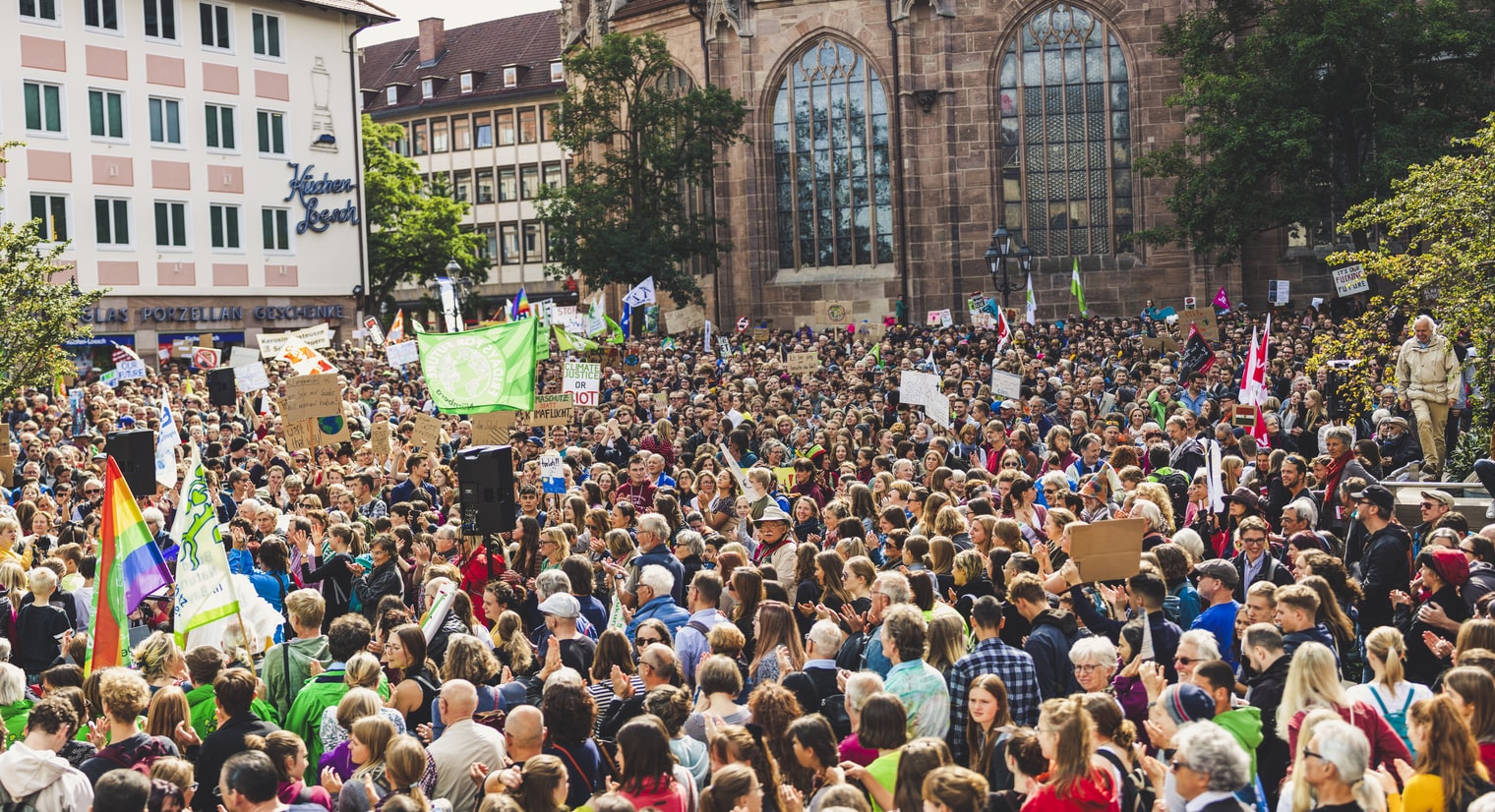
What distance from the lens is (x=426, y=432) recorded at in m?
19.1

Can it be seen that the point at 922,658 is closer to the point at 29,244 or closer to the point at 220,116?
the point at 29,244

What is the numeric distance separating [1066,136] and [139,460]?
1258 inches

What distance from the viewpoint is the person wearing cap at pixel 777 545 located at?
1133cm

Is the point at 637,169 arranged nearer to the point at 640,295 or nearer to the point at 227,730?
the point at 640,295

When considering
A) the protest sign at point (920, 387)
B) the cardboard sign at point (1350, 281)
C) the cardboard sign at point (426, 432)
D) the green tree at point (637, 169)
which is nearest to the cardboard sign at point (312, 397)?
the cardboard sign at point (426, 432)

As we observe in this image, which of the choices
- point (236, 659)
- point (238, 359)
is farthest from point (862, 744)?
point (238, 359)

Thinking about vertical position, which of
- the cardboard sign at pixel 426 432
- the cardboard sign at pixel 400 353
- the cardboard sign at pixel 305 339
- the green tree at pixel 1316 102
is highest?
the green tree at pixel 1316 102

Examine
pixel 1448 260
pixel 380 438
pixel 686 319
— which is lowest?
pixel 380 438

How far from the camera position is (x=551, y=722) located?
6949 mm

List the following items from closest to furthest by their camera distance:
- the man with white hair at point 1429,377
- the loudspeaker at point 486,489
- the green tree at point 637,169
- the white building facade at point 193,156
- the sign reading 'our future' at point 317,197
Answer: the loudspeaker at point 486,489, the man with white hair at point 1429,377, the white building facade at point 193,156, the green tree at point 637,169, the sign reading 'our future' at point 317,197

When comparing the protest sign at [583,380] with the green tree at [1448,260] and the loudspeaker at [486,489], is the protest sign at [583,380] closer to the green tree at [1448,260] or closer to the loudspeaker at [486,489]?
the loudspeaker at [486,489]

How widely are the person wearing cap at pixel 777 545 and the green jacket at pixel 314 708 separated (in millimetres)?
3799

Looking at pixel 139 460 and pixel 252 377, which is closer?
pixel 139 460

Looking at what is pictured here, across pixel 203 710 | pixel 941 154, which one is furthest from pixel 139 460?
pixel 941 154
